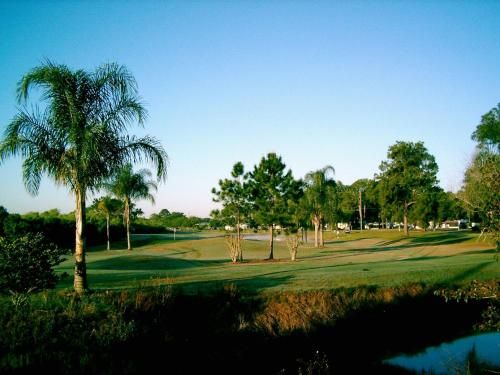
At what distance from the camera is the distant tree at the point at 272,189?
3816 centimetres

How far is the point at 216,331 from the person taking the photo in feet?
47.0

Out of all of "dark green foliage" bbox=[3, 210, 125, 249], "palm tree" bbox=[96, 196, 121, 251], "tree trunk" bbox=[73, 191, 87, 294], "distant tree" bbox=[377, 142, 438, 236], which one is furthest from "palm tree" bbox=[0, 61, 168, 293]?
"distant tree" bbox=[377, 142, 438, 236]

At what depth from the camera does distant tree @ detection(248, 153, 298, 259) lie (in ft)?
125

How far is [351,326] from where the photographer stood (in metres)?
16.6

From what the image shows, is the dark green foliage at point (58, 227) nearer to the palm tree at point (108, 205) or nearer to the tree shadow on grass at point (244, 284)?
the palm tree at point (108, 205)

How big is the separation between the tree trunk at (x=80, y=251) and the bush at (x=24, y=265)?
1280 mm

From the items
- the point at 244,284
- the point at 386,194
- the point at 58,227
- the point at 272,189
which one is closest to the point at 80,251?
the point at 244,284

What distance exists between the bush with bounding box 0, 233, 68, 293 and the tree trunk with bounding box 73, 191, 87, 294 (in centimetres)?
128

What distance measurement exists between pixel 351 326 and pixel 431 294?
546 centimetres

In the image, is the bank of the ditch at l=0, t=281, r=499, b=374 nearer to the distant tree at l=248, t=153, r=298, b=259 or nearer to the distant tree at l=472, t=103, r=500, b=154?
the distant tree at l=248, t=153, r=298, b=259

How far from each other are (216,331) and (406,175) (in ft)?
240

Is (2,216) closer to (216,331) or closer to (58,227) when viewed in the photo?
(58,227)

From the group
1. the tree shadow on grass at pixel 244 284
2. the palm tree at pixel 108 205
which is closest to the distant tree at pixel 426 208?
the palm tree at pixel 108 205

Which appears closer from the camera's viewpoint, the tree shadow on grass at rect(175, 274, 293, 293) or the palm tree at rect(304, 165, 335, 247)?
the tree shadow on grass at rect(175, 274, 293, 293)
